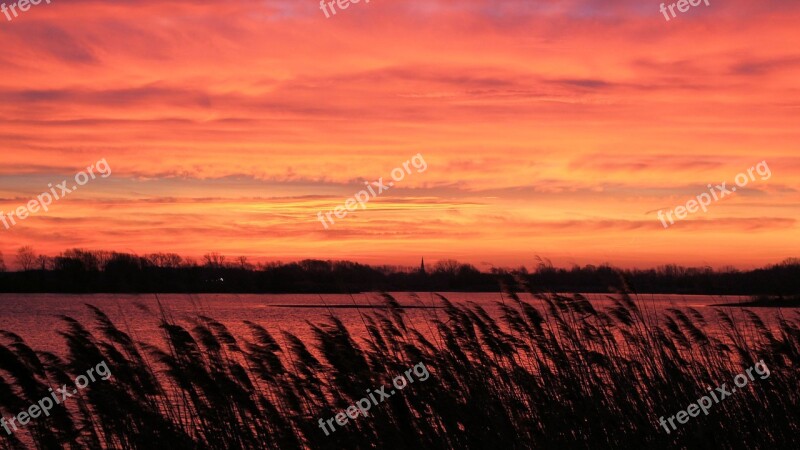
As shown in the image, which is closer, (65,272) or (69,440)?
(69,440)

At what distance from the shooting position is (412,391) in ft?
28.2

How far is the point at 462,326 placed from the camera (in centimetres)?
960

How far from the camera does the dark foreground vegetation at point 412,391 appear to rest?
8148 mm

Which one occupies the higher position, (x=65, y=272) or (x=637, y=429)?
(x=637, y=429)

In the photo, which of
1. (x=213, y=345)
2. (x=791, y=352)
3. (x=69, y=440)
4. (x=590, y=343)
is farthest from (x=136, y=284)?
(x=791, y=352)

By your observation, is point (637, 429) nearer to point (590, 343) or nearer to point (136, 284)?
point (590, 343)

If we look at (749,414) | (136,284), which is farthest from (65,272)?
(749,414)

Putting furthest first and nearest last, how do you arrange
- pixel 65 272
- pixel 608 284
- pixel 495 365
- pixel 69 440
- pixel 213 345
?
pixel 65 272 < pixel 608 284 < pixel 495 365 < pixel 213 345 < pixel 69 440

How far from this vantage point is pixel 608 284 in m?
10.2

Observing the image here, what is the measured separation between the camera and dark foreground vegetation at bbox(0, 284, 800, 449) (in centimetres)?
815

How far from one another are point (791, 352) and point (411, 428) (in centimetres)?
524

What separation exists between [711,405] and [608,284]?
1906 millimetres

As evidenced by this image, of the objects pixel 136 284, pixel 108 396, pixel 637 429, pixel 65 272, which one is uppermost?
pixel 136 284

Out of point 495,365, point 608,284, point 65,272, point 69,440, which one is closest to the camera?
point 69,440
